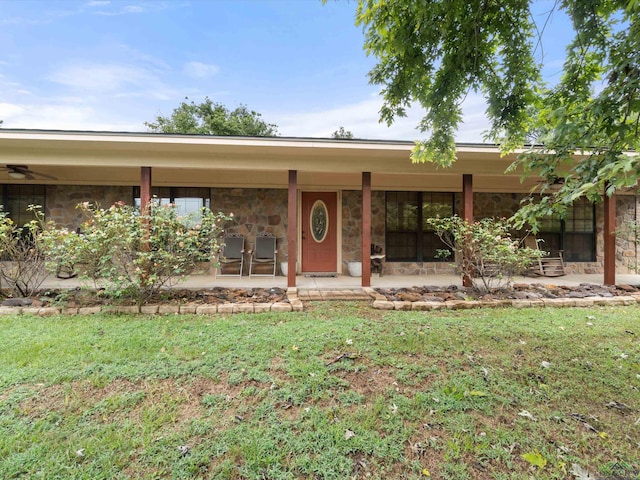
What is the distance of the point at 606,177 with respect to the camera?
5.54ft

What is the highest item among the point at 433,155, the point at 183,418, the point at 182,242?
the point at 433,155

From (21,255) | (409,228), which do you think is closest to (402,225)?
(409,228)

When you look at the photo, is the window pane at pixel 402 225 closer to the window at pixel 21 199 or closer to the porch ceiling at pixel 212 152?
the porch ceiling at pixel 212 152

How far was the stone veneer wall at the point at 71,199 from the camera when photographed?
679 cm

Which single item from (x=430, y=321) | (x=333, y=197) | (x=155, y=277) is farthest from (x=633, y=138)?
(x=333, y=197)

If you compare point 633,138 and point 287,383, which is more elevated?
point 633,138

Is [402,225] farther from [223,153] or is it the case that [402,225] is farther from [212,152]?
[212,152]

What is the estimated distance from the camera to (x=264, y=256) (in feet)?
22.3

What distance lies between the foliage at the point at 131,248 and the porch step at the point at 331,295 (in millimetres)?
1521

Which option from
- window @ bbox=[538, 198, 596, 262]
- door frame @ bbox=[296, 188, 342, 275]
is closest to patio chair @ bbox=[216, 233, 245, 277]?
door frame @ bbox=[296, 188, 342, 275]

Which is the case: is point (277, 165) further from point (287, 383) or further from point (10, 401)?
point (10, 401)

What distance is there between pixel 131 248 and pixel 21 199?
4795 millimetres

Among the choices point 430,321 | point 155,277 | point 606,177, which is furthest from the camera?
point 155,277

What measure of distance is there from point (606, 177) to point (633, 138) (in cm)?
86
